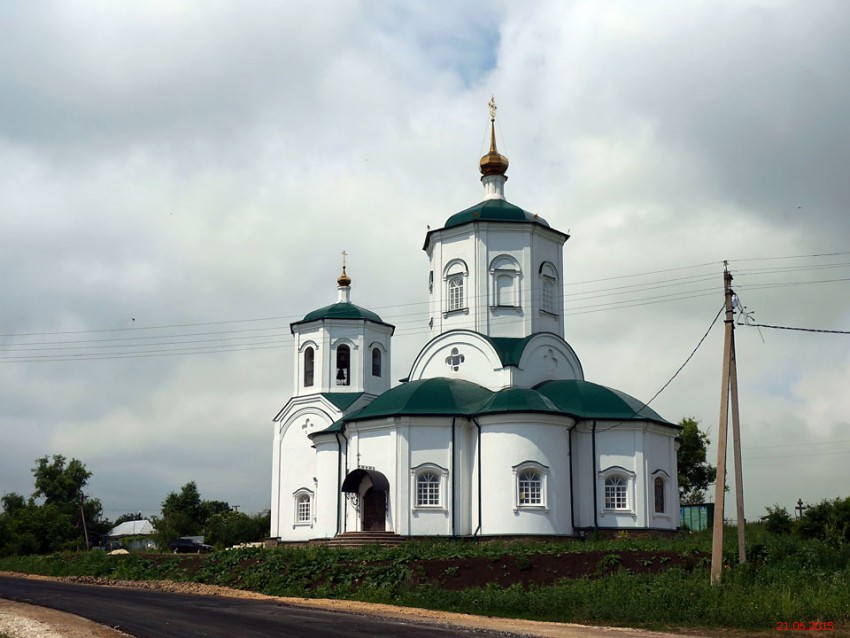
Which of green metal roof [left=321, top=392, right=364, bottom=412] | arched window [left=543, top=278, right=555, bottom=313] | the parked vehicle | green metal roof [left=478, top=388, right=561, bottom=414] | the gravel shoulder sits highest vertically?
arched window [left=543, top=278, right=555, bottom=313]

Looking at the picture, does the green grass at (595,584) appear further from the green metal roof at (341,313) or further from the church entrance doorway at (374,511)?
the green metal roof at (341,313)

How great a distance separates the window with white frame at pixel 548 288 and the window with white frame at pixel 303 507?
1080 cm

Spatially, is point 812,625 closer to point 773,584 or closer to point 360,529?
point 773,584

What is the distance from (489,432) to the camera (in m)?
29.3

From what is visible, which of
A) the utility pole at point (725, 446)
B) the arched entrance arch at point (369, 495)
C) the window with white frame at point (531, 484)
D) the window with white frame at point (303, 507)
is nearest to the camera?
the utility pole at point (725, 446)

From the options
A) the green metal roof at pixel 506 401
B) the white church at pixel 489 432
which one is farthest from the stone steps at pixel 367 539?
the green metal roof at pixel 506 401

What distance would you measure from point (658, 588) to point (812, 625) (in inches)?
132

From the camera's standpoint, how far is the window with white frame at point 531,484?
93.8ft

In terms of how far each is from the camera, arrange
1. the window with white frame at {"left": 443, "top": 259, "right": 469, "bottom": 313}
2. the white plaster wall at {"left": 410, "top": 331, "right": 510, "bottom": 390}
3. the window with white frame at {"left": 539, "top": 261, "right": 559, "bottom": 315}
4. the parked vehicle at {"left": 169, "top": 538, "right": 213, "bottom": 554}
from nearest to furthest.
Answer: the white plaster wall at {"left": 410, "top": 331, "right": 510, "bottom": 390}
the window with white frame at {"left": 443, "top": 259, "right": 469, "bottom": 313}
the window with white frame at {"left": 539, "top": 261, "right": 559, "bottom": 315}
the parked vehicle at {"left": 169, "top": 538, "right": 213, "bottom": 554}

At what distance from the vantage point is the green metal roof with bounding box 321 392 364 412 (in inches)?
1437

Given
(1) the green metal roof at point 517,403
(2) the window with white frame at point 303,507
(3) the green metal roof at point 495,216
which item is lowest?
(2) the window with white frame at point 303,507

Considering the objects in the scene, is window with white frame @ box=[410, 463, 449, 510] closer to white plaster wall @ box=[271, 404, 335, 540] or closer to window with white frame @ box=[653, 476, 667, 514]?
white plaster wall @ box=[271, 404, 335, 540]

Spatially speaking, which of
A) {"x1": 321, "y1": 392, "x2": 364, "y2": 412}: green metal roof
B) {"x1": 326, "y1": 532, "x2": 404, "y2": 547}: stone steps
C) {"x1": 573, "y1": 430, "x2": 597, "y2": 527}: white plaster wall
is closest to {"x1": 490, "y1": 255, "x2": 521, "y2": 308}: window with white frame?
{"x1": 573, "y1": 430, "x2": 597, "y2": 527}: white plaster wall

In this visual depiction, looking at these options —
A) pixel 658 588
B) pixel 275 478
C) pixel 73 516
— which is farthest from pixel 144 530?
pixel 658 588
